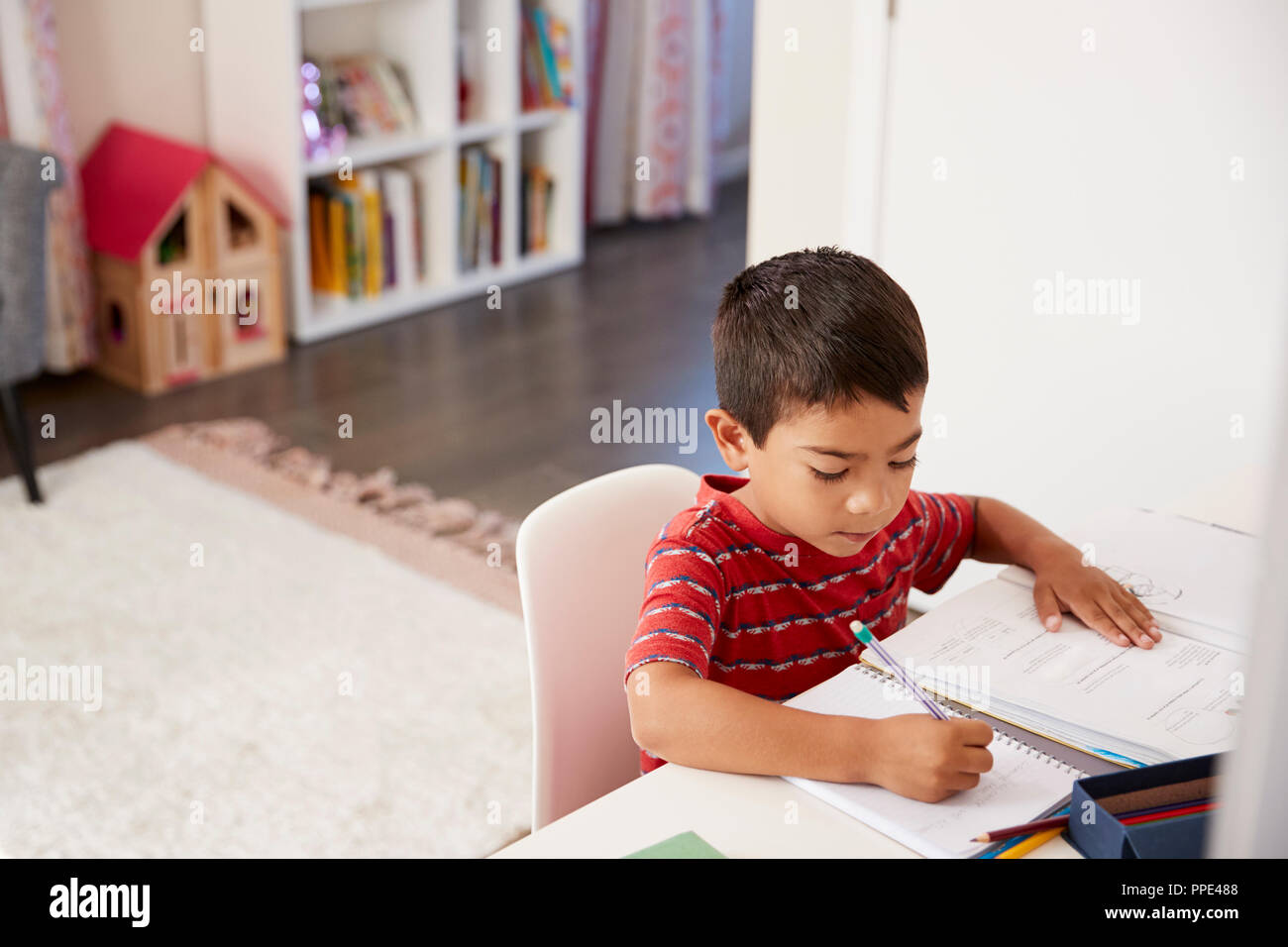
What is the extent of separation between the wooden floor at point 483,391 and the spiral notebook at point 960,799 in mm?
1990

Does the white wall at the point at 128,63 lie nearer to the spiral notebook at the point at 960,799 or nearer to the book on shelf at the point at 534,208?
the book on shelf at the point at 534,208

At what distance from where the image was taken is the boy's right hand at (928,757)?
3.08 feet

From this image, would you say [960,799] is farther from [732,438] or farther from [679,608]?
[732,438]

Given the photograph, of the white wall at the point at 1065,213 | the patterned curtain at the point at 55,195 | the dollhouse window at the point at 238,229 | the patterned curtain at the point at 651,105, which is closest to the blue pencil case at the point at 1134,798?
the white wall at the point at 1065,213

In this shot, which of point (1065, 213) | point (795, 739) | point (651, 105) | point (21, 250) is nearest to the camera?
point (795, 739)

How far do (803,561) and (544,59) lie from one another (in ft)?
11.2

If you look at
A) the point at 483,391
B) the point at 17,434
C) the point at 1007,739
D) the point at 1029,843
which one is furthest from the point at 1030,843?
the point at 483,391

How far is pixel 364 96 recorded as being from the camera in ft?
12.9

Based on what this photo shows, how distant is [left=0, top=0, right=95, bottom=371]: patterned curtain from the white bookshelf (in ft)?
1.52

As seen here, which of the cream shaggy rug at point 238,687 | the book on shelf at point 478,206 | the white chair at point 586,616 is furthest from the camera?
the book on shelf at point 478,206

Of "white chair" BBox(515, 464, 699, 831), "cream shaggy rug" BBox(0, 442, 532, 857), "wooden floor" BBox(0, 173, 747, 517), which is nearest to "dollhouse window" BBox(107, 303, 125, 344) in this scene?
"wooden floor" BBox(0, 173, 747, 517)

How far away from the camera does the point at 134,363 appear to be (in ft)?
11.5

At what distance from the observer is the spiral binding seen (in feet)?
3.29

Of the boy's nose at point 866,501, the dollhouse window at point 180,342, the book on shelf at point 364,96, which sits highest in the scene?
the book on shelf at point 364,96
